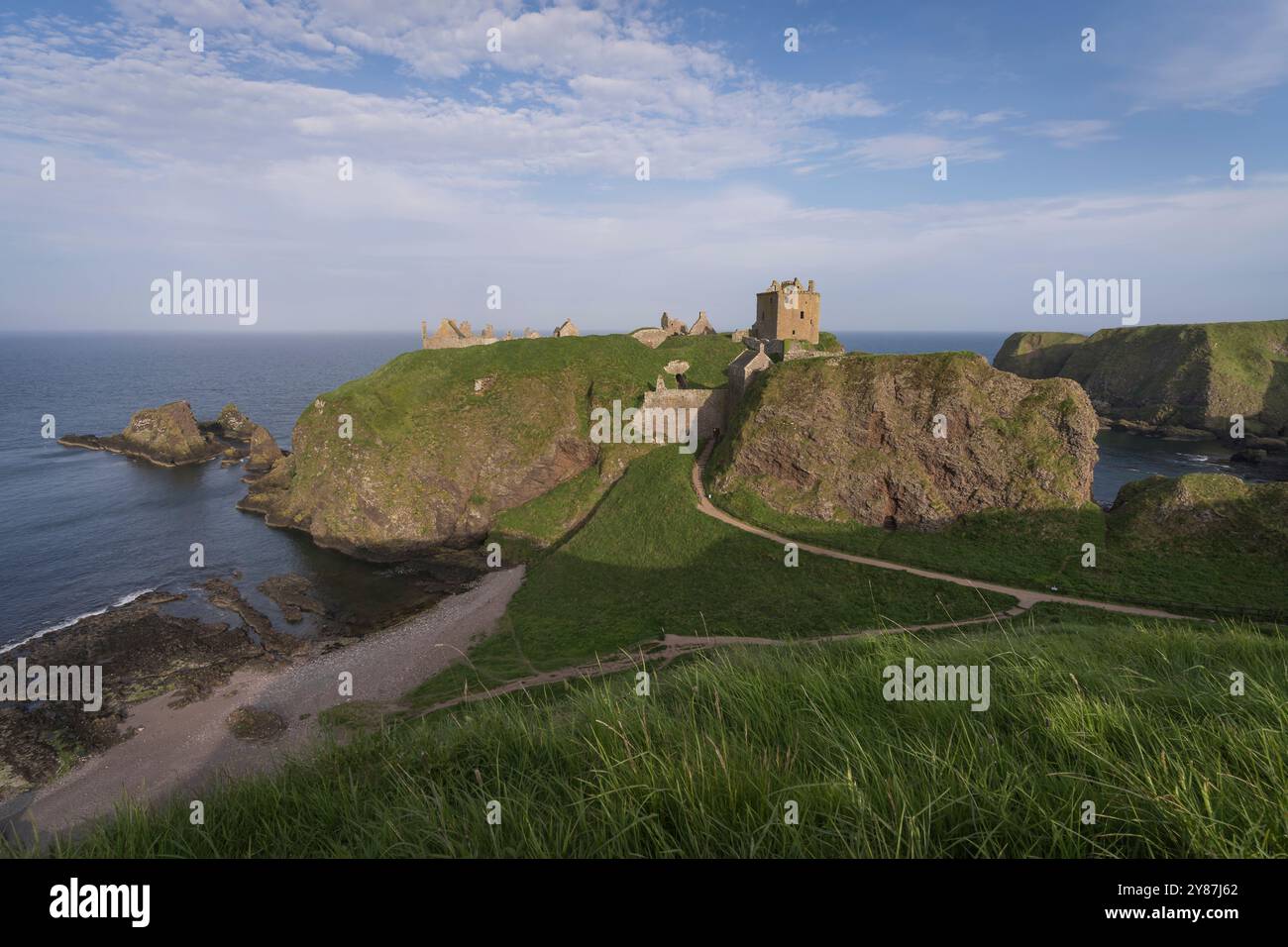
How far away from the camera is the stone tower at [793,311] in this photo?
205 ft

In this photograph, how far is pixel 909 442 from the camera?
42375 mm

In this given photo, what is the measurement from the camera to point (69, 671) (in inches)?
1309

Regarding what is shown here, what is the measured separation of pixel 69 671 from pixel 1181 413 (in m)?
151

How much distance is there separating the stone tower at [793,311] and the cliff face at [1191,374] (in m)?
77.3

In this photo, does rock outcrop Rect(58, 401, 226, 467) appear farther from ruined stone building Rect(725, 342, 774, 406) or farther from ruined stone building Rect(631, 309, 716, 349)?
ruined stone building Rect(725, 342, 774, 406)

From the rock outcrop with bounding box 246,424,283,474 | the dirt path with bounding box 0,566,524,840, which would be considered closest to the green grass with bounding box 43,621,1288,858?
the dirt path with bounding box 0,566,524,840

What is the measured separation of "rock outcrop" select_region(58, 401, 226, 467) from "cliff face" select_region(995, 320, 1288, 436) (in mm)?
153263

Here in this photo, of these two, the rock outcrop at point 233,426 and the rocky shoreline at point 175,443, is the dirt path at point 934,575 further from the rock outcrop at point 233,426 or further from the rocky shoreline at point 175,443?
the rock outcrop at point 233,426

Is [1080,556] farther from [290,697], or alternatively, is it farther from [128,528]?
[128,528]

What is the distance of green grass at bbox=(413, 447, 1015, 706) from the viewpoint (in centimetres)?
3098

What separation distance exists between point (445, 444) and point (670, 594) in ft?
103

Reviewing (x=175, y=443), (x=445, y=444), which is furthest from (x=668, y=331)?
(x=175, y=443)
